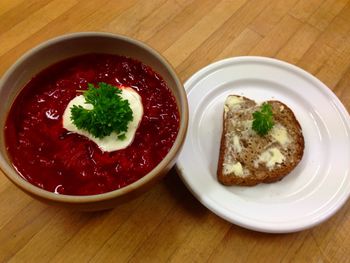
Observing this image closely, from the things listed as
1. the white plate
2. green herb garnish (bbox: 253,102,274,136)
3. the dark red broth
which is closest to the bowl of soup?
the dark red broth

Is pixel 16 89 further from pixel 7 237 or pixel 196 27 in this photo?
pixel 196 27

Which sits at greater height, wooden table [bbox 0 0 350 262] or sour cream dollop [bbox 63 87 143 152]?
sour cream dollop [bbox 63 87 143 152]

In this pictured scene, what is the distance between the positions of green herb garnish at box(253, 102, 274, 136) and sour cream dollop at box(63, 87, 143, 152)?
0.42 m

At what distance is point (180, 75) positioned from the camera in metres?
1.49

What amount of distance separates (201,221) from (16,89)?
70 cm

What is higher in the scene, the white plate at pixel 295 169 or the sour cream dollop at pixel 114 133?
the sour cream dollop at pixel 114 133

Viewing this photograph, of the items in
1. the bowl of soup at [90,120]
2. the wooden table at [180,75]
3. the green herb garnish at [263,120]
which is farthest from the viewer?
the green herb garnish at [263,120]

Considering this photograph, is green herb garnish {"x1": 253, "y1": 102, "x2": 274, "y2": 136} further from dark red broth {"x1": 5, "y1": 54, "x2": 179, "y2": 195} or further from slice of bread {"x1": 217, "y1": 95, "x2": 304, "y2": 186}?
dark red broth {"x1": 5, "y1": 54, "x2": 179, "y2": 195}

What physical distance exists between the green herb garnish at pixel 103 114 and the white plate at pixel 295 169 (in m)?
0.25

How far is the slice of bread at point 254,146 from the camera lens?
121 centimetres

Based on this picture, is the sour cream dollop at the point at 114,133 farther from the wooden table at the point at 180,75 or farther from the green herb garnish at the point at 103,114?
the wooden table at the point at 180,75

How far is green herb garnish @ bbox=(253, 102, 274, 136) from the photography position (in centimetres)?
125

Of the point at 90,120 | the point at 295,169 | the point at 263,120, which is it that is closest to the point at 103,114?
the point at 90,120

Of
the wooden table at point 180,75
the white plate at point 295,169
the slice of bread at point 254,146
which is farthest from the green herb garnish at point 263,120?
the wooden table at point 180,75
